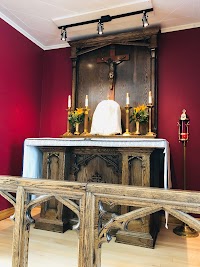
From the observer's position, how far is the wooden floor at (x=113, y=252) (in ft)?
5.78

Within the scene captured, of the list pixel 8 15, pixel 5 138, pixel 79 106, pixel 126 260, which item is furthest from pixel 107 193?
pixel 8 15

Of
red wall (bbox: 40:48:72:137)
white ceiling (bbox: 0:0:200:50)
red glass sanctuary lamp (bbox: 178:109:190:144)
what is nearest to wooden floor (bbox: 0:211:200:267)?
red glass sanctuary lamp (bbox: 178:109:190:144)

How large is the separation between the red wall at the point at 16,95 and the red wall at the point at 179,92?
1.91 metres

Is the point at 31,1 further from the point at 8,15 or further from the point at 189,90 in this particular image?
the point at 189,90

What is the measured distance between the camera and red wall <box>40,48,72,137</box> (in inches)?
141

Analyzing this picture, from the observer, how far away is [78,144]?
2336mm

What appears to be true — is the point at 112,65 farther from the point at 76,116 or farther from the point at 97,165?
the point at 97,165

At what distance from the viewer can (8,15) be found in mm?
2867

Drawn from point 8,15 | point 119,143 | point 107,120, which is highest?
point 8,15

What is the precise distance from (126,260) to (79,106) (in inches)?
86.7

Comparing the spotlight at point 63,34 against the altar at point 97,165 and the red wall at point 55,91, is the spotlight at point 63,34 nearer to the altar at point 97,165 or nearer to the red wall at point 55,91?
the red wall at point 55,91

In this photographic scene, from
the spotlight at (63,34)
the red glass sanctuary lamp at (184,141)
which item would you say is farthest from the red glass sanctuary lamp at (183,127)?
the spotlight at (63,34)

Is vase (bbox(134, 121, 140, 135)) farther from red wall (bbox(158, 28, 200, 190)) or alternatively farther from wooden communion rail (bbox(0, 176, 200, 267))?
wooden communion rail (bbox(0, 176, 200, 267))

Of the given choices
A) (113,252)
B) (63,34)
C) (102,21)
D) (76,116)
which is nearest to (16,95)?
(76,116)
